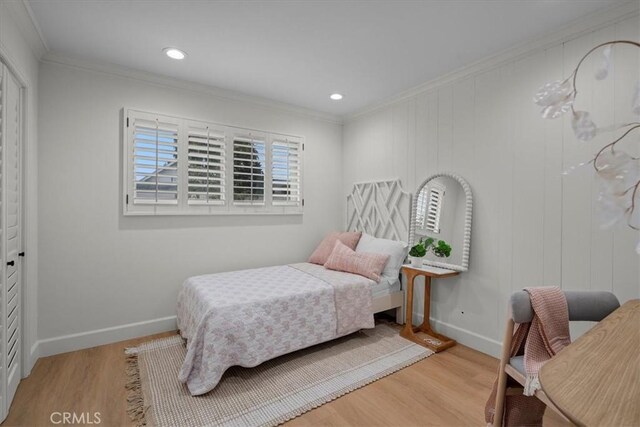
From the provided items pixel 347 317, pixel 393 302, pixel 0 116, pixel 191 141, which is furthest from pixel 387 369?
pixel 0 116

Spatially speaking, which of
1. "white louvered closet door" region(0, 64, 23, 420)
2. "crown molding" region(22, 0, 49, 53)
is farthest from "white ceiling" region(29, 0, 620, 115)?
"white louvered closet door" region(0, 64, 23, 420)

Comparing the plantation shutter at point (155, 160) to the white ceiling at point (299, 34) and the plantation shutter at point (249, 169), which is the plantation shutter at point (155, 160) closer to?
the white ceiling at point (299, 34)

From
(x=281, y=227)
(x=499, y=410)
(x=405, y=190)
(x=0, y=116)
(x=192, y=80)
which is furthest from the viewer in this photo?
(x=281, y=227)

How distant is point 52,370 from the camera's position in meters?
2.27

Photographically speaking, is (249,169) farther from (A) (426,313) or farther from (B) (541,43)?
(B) (541,43)

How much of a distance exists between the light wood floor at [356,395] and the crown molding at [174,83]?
2.42 meters

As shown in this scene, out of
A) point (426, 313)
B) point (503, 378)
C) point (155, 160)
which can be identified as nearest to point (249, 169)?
point (155, 160)

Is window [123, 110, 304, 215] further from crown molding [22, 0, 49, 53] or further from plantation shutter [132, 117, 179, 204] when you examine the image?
crown molding [22, 0, 49, 53]

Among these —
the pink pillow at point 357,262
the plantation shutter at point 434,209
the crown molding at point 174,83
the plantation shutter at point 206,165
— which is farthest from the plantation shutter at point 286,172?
the plantation shutter at point 434,209

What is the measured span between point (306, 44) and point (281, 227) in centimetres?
203

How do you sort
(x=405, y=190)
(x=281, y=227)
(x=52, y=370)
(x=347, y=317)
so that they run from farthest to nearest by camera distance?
1. (x=281, y=227)
2. (x=405, y=190)
3. (x=347, y=317)
4. (x=52, y=370)

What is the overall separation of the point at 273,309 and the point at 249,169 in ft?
5.63

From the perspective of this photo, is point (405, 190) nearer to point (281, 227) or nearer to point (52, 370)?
point (281, 227)

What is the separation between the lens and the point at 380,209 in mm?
3607
